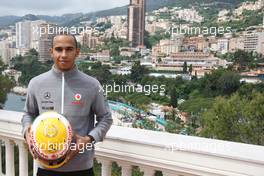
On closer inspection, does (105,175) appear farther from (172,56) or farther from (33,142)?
(172,56)

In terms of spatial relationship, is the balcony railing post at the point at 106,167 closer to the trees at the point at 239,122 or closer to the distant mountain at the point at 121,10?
the distant mountain at the point at 121,10

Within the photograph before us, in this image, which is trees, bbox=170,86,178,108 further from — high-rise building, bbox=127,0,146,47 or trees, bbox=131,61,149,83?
high-rise building, bbox=127,0,146,47

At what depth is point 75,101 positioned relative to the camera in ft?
3.93

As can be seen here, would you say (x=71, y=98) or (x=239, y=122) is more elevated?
(x=71, y=98)

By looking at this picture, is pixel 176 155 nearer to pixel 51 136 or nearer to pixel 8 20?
pixel 51 136

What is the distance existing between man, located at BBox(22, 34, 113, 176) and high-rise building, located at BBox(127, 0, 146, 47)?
241 cm

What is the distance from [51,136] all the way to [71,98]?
170mm

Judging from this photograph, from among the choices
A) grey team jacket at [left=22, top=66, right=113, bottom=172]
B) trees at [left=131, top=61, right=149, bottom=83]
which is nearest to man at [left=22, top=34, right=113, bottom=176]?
grey team jacket at [left=22, top=66, right=113, bottom=172]

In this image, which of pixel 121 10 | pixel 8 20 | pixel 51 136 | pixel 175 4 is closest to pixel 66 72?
pixel 51 136

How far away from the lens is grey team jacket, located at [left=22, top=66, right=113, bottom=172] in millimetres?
1200

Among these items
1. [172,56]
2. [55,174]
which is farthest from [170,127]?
[55,174]

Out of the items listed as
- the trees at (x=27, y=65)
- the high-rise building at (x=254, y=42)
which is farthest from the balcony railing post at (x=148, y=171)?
the high-rise building at (x=254, y=42)

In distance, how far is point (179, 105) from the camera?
3.82 meters

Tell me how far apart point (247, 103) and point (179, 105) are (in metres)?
1.10
